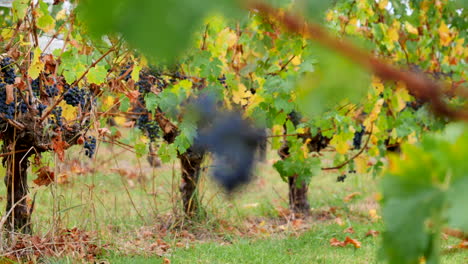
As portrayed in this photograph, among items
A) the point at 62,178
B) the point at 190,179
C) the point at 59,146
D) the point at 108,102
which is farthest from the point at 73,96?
the point at 190,179

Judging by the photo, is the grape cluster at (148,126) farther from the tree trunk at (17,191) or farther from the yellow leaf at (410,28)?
the yellow leaf at (410,28)

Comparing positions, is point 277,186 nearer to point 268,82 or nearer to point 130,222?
point 130,222

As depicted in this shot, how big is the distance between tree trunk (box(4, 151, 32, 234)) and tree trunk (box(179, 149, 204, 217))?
123cm

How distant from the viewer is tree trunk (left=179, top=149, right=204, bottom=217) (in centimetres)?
420

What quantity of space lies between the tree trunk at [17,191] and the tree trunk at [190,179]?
123 centimetres

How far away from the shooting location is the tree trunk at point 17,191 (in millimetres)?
3145

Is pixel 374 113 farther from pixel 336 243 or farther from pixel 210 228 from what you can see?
pixel 210 228

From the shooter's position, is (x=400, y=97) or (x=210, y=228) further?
(x=400, y=97)

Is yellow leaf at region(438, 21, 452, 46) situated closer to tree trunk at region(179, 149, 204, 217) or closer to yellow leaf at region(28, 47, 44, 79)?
tree trunk at region(179, 149, 204, 217)

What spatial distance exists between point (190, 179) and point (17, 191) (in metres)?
1.34

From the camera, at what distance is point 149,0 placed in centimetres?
45

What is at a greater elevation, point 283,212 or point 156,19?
point 156,19

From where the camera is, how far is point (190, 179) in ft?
13.9

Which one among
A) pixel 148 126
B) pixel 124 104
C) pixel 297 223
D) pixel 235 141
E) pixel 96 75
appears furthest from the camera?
pixel 297 223
